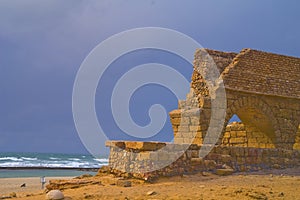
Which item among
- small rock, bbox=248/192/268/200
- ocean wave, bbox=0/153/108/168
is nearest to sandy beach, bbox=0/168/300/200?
small rock, bbox=248/192/268/200

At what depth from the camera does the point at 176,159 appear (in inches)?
348

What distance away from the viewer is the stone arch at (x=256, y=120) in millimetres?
14062

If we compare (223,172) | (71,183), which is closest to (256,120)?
(223,172)

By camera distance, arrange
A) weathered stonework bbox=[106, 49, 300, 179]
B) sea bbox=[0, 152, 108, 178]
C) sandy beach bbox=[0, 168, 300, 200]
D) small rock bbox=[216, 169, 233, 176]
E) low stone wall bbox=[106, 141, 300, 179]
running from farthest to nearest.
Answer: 1. sea bbox=[0, 152, 108, 178]
2. weathered stonework bbox=[106, 49, 300, 179]
3. small rock bbox=[216, 169, 233, 176]
4. low stone wall bbox=[106, 141, 300, 179]
5. sandy beach bbox=[0, 168, 300, 200]

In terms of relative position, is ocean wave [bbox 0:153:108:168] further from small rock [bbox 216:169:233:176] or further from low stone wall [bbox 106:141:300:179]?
small rock [bbox 216:169:233:176]

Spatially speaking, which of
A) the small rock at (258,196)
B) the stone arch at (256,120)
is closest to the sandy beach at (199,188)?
the small rock at (258,196)

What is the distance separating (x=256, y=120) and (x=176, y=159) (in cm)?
729

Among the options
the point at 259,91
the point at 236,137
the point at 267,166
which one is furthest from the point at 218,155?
the point at 236,137

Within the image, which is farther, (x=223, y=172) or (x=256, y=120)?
(x=256, y=120)

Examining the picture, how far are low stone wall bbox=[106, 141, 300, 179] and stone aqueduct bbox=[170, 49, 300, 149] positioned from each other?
292cm

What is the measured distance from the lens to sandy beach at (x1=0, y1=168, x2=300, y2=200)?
22.8ft

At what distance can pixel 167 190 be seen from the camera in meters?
7.45

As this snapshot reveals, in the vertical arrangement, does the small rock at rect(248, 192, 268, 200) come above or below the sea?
above

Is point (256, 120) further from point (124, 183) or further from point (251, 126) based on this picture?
point (124, 183)
